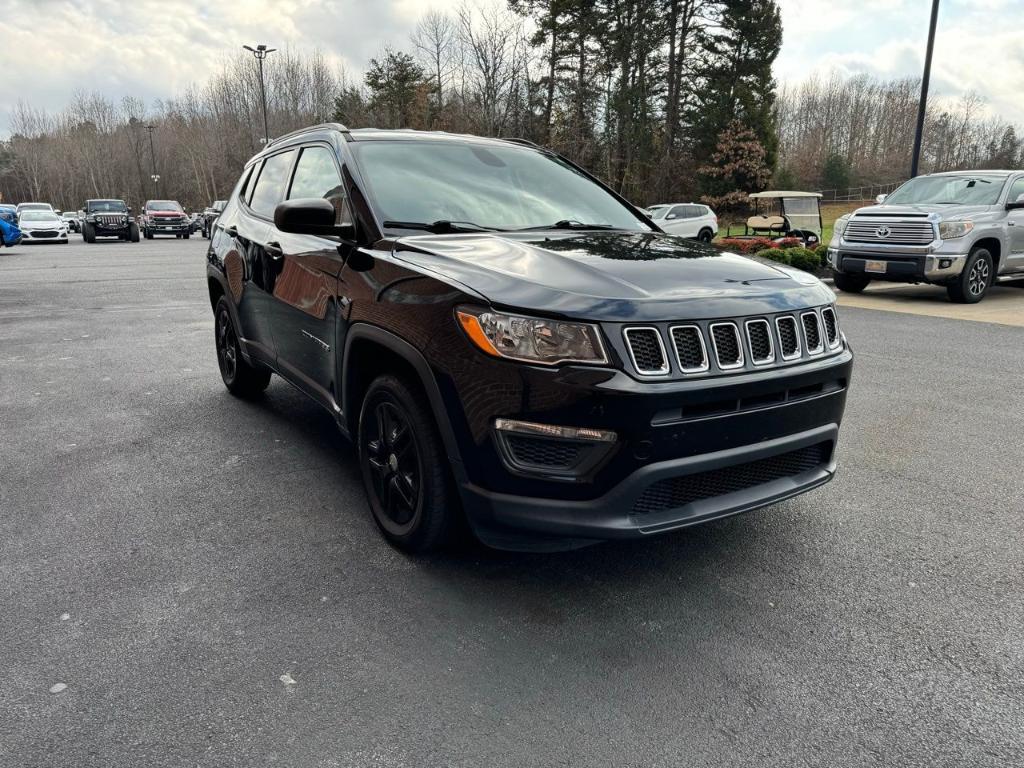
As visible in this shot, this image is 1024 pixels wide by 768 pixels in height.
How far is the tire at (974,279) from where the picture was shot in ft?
35.2

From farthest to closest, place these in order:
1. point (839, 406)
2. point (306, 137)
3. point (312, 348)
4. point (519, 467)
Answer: point (306, 137) → point (312, 348) → point (839, 406) → point (519, 467)

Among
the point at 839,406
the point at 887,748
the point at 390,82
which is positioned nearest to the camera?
the point at 887,748

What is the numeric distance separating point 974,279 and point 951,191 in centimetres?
148

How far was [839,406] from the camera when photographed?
289 cm

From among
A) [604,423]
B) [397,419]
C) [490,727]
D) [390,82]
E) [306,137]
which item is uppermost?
[390,82]

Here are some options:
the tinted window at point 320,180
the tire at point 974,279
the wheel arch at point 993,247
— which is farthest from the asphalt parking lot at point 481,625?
the wheel arch at point 993,247

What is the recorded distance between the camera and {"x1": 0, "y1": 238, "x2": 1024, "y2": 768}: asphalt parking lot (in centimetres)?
203

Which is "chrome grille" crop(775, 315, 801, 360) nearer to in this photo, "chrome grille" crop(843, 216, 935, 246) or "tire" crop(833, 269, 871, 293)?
"chrome grille" crop(843, 216, 935, 246)

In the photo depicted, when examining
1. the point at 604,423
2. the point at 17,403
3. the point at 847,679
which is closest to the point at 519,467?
the point at 604,423

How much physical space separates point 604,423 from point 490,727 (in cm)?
94

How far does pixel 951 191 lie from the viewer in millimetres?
11352

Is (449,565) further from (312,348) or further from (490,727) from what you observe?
(312,348)

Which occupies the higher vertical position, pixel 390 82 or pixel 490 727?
pixel 390 82

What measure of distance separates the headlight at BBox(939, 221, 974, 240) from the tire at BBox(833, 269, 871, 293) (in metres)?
1.49
